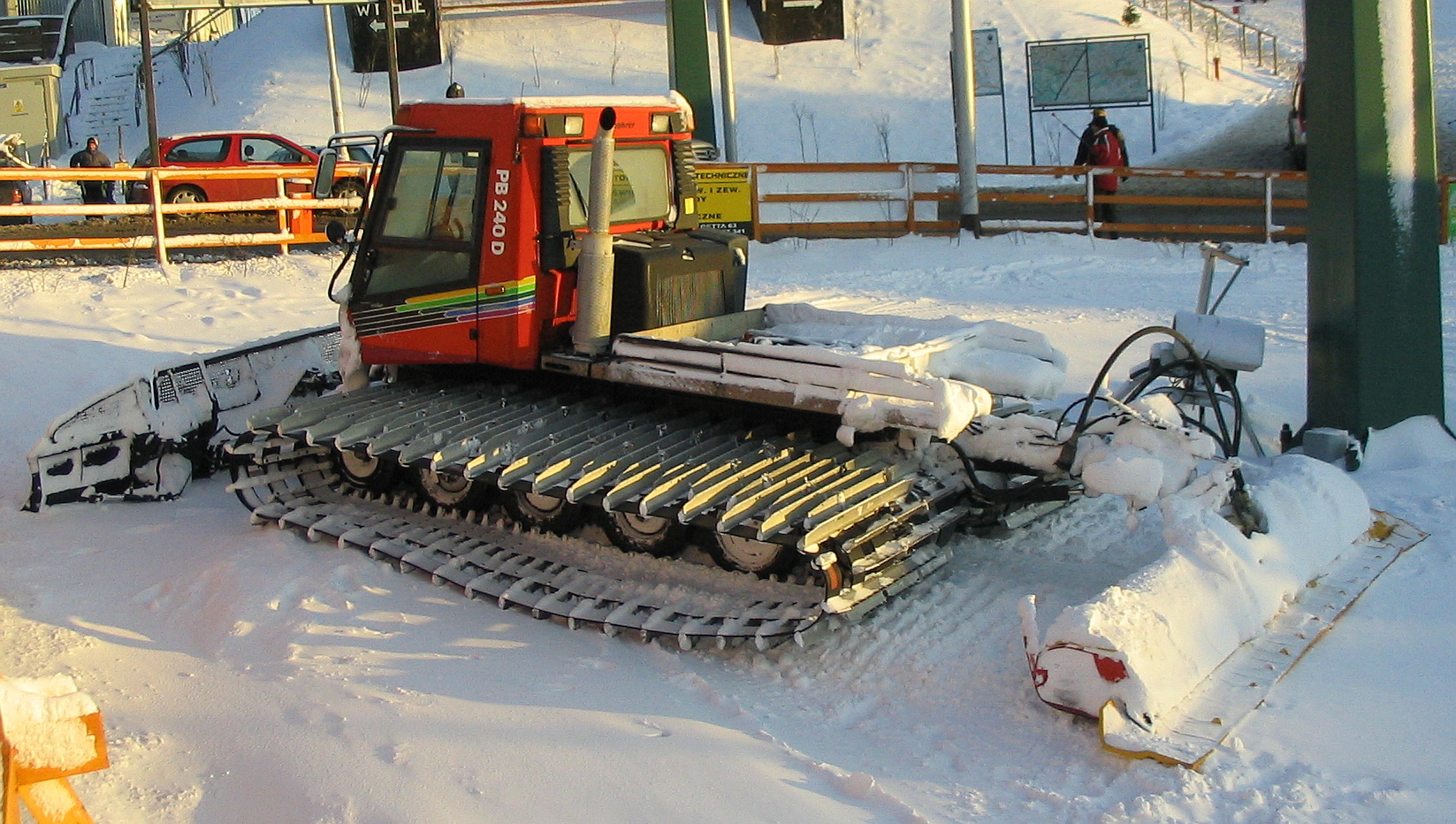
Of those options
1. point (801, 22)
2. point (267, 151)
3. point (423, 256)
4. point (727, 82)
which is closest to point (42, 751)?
point (423, 256)

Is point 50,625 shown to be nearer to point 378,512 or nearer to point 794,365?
point 378,512

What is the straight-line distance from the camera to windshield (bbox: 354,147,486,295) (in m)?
6.93

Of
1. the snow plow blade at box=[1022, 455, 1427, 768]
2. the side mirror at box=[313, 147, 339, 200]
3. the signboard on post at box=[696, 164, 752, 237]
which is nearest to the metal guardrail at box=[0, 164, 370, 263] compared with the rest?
the signboard on post at box=[696, 164, 752, 237]

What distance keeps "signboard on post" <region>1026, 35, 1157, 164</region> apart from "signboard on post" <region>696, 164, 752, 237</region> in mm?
8364

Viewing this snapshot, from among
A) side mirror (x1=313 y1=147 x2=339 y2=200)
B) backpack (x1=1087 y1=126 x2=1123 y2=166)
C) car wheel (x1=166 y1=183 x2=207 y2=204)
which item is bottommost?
side mirror (x1=313 y1=147 x2=339 y2=200)

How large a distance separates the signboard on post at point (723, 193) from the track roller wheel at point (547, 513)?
9897 millimetres

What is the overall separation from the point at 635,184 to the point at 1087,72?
688 inches

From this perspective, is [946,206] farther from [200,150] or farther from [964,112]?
[200,150]

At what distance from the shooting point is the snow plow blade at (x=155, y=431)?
760cm

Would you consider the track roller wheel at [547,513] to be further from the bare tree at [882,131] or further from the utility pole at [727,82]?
the bare tree at [882,131]

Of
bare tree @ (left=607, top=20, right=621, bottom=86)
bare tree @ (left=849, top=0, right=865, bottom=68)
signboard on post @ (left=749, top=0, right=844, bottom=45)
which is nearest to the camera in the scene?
bare tree @ (left=607, top=20, right=621, bottom=86)

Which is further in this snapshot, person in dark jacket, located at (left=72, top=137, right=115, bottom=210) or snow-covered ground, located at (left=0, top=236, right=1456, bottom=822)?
person in dark jacket, located at (left=72, top=137, right=115, bottom=210)

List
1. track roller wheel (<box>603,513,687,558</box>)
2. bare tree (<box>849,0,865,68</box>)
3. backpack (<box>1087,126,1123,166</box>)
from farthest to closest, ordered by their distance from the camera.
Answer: bare tree (<box>849,0,865,68</box>), backpack (<box>1087,126,1123,166</box>), track roller wheel (<box>603,513,687,558</box>)

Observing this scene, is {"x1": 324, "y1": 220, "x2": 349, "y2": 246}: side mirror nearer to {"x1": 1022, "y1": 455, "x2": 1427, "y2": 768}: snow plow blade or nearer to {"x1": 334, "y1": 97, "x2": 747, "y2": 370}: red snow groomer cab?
{"x1": 334, "y1": 97, "x2": 747, "y2": 370}: red snow groomer cab
